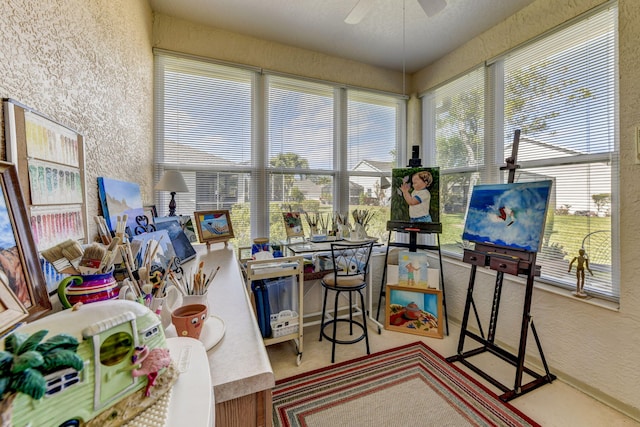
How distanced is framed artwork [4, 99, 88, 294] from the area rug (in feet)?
4.84

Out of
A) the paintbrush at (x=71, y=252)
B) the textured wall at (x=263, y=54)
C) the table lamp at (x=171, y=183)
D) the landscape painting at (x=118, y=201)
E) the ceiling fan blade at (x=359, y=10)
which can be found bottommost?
the paintbrush at (x=71, y=252)

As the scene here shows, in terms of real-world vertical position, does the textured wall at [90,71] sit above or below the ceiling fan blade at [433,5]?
below

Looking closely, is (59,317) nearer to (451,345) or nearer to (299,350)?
(299,350)

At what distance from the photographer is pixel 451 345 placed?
7.63 feet

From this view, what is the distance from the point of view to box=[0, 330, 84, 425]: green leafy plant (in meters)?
0.29

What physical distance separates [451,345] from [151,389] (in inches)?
99.8

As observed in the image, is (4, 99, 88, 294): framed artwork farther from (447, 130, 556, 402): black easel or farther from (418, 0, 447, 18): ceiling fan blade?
(447, 130, 556, 402): black easel

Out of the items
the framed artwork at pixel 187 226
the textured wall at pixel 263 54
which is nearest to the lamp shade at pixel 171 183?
the framed artwork at pixel 187 226

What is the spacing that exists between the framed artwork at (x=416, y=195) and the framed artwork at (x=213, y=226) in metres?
1.72

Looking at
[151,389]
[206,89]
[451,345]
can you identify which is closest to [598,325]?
[451,345]

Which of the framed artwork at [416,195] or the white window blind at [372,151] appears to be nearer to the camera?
the framed artwork at [416,195]

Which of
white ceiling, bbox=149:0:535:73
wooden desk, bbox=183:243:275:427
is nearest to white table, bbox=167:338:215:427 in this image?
wooden desk, bbox=183:243:275:427

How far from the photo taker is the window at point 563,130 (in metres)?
1.76

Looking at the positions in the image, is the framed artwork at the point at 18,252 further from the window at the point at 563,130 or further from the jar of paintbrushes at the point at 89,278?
the window at the point at 563,130
